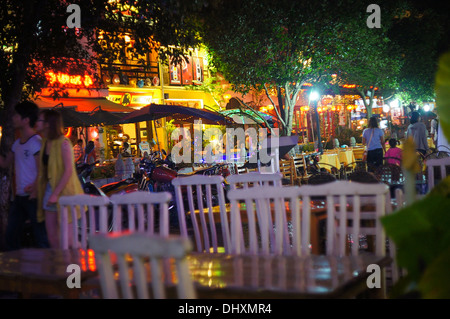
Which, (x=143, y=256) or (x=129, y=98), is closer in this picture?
(x=143, y=256)

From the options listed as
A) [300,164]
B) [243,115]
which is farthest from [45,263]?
[243,115]

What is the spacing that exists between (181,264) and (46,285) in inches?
60.2

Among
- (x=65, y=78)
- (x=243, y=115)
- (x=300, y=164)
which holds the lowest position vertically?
(x=300, y=164)

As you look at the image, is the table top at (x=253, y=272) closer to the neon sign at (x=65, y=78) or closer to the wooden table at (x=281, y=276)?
the wooden table at (x=281, y=276)

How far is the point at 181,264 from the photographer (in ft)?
5.45

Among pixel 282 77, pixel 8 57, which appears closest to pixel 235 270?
pixel 8 57

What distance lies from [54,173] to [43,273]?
78.2 inches

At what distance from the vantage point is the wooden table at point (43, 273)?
2.82 metres

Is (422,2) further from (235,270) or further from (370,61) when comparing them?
Result: (235,270)

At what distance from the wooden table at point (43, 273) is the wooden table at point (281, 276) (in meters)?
0.70

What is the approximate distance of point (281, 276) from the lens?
2.50 meters

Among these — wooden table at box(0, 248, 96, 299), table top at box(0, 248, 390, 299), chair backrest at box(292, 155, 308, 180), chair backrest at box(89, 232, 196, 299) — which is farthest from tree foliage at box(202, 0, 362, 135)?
chair backrest at box(89, 232, 196, 299)

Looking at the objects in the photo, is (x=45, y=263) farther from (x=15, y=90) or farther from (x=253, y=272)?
(x=15, y=90)

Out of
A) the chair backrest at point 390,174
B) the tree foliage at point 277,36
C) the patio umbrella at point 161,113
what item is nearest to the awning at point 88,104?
the patio umbrella at point 161,113
